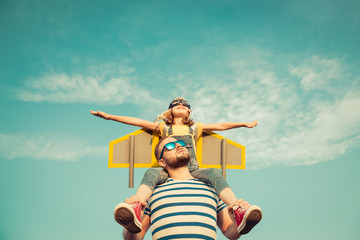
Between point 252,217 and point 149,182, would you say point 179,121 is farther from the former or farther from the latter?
point 252,217

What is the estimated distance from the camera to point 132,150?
18.4ft

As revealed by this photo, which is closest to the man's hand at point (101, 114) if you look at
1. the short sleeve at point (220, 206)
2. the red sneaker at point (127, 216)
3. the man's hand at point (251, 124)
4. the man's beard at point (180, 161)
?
the man's beard at point (180, 161)

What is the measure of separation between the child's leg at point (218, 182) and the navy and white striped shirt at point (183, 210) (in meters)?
0.12

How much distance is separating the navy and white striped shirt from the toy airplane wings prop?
5.00 feet

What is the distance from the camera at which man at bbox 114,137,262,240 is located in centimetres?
348

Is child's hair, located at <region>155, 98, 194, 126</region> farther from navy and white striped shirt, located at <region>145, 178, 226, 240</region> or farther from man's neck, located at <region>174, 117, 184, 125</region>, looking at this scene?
navy and white striped shirt, located at <region>145, 178, 226, 240</region>

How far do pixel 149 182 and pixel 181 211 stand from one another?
0.62 metres

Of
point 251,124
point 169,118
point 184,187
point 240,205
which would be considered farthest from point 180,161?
point 251,124

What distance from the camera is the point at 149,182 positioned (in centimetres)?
415

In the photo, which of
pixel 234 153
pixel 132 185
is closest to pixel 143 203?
pixel 132 185

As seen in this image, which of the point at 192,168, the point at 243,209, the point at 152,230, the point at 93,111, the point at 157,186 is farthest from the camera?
the point at 93,111

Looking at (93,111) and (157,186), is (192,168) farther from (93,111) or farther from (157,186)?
(93,111)

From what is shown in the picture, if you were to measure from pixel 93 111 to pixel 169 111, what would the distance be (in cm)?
131

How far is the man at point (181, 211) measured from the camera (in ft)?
11.4
